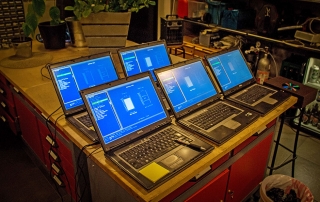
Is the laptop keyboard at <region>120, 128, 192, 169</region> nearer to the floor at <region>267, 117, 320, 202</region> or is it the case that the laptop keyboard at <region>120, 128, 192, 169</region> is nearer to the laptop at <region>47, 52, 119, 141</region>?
the laptop at <region>47, 52, 119, 141</region>

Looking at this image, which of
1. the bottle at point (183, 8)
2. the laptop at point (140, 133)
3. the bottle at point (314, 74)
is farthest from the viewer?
the bottle at point (183, 8)

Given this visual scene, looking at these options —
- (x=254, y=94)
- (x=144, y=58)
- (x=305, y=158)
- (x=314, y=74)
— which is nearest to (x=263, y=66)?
(x=314, y=74)

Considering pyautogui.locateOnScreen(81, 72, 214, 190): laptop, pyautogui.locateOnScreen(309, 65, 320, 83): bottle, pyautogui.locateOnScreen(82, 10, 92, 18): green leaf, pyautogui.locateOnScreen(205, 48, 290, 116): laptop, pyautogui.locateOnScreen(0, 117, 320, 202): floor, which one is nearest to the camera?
pyautogui.locateOnScreen(81, 72, 214, 190): laptop

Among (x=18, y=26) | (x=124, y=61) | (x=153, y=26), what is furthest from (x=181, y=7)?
(x=124, y=61)

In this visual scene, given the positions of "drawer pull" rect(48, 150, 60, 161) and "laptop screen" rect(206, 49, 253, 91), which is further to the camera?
"drawer pull" rect(48, 150, 60, 161)

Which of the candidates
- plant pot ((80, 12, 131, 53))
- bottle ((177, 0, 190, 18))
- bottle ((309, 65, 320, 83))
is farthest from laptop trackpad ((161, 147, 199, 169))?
bottle ((177, 0, 190, 18))

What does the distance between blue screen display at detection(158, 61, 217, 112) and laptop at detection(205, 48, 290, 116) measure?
0.28ft

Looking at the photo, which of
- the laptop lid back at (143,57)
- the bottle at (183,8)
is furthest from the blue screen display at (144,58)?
the bottle at (183,8)

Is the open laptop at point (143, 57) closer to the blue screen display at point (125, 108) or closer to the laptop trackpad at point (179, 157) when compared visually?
the blue screen display at point (125, 108)

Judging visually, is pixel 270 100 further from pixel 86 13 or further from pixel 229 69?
pixel 86 13

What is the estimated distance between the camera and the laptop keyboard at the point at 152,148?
44.0 inches

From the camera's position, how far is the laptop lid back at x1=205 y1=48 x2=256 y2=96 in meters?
1.64

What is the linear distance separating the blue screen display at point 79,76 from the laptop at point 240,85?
576 mm

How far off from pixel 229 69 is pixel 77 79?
890mm
